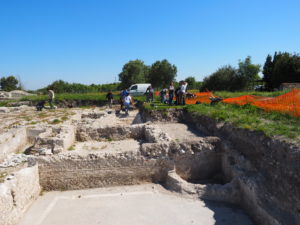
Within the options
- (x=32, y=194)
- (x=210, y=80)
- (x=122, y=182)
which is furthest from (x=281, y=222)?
(x=210, y=80)

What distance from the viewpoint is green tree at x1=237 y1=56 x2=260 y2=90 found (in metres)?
29.7

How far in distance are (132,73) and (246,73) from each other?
22.7 meters

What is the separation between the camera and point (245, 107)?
1022 centimetres

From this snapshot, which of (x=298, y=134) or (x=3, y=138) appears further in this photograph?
(x=3, y=138)

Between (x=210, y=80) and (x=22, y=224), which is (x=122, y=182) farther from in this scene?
(x=210, y=80)

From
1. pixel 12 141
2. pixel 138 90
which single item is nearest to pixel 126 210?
pixel 12 141

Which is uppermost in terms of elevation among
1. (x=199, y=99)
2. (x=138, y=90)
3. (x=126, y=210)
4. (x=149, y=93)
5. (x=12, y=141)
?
(x=138, y=90)

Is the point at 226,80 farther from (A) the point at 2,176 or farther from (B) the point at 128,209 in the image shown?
(A) the point at 2,176

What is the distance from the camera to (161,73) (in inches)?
1689

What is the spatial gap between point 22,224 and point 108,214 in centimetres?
205

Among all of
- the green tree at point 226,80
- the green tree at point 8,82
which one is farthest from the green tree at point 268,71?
the green tree at point 8,82

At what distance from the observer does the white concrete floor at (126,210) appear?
198 inches

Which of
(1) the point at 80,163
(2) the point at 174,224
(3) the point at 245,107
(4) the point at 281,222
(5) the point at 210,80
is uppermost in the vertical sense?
(5) the point at 210,80

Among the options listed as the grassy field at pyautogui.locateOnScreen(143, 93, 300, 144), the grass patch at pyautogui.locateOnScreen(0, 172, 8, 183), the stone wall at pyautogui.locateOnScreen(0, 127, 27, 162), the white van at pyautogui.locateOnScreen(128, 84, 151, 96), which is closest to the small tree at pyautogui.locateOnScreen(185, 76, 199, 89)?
the white van at pyautogui.locateOnScreen(128, 84, 151, 96)
